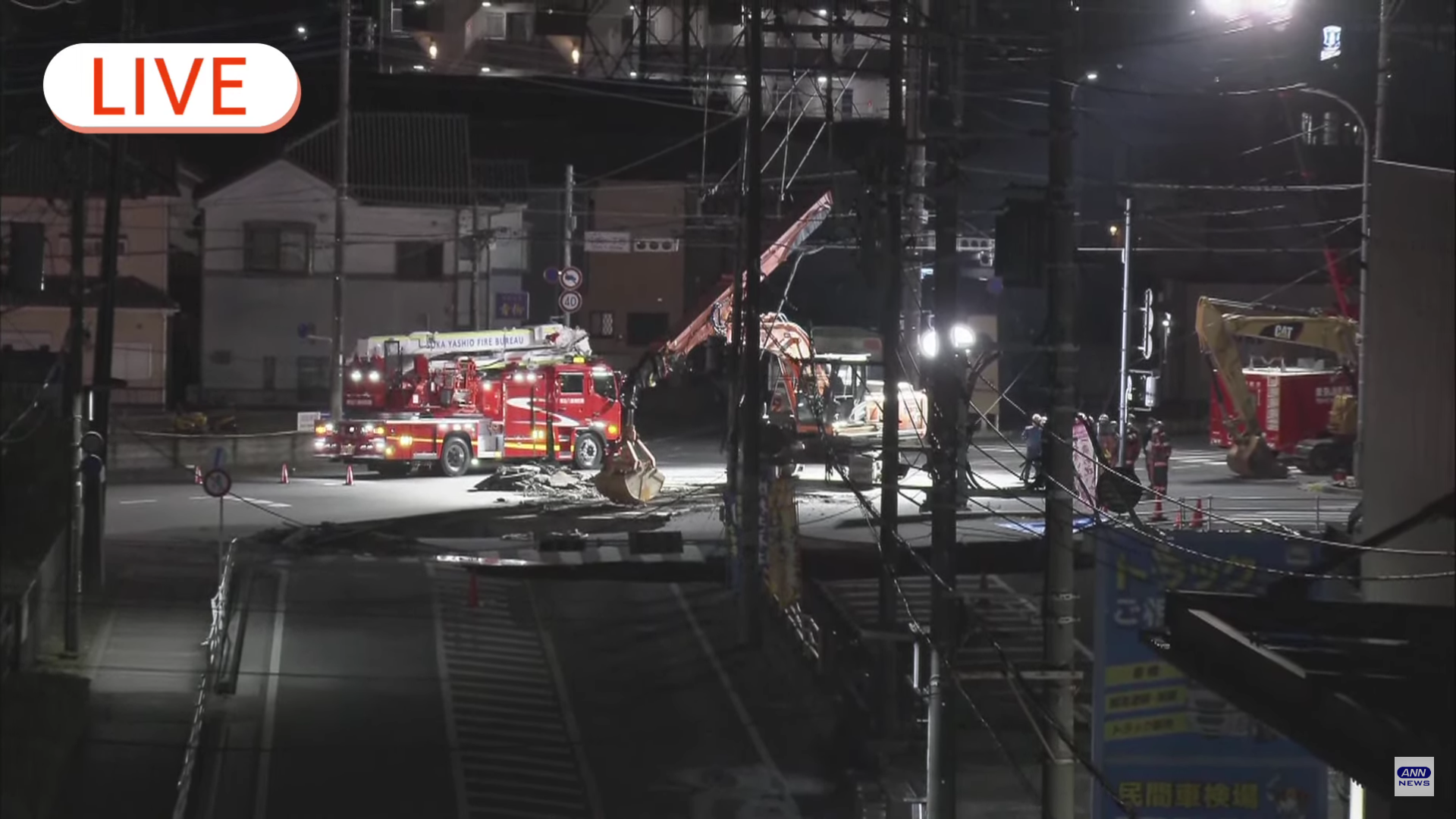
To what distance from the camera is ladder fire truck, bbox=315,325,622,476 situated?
3238 centimetres

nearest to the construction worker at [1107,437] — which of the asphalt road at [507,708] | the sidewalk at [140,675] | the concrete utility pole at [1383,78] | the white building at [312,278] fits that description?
the concrete utility pole at [1383,78]

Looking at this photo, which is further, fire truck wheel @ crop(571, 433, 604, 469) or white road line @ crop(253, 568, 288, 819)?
fire truck wheel @ crop(571, 433, 604, 469)

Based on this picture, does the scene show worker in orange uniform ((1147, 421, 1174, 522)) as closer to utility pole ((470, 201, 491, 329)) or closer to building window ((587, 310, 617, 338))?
utility pole ((470, 201, 491, 329))

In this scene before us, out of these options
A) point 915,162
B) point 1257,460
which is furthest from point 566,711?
point 1257,460

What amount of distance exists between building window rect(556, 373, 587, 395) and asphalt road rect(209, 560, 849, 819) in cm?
1119

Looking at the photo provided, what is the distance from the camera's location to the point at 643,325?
49.7m

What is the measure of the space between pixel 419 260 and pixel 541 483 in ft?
57.4

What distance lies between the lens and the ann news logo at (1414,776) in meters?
5.77

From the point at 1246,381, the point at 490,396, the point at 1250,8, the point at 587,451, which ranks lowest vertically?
the point at 587,451

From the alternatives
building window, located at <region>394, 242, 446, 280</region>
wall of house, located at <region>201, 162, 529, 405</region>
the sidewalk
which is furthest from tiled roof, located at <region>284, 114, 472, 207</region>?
the sidewalk

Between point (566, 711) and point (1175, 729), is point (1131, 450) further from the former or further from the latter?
point (1175, 729)

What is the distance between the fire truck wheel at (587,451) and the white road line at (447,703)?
10.7 m

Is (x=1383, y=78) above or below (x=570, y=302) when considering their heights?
above

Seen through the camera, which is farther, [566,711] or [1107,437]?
[1107,437]
